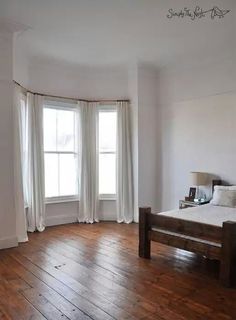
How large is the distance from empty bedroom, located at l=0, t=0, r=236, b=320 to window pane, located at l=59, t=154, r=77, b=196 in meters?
0.03

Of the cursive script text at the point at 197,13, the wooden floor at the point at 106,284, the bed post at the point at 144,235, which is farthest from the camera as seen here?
the bed post at the point at 144,235

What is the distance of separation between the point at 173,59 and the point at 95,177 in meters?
2.64

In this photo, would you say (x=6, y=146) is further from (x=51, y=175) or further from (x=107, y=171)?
(x=107, y=171)

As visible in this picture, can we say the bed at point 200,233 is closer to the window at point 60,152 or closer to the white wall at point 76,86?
the white wall at point 76,86

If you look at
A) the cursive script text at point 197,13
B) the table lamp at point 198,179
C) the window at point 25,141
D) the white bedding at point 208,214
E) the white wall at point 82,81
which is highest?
the cursive script text at point 197,13

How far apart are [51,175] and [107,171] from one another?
44.0 inches

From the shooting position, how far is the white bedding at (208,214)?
3381 millimetres

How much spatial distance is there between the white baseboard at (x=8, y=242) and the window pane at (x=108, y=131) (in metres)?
2.45

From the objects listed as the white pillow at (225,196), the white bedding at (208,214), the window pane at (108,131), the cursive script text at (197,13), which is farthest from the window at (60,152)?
the cursive script text at (197,13)

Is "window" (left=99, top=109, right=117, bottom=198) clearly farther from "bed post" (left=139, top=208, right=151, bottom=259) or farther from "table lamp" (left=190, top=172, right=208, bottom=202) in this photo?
"bed post" (left=139, top=208, right=151, bottom=259)

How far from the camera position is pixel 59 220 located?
5570 mm

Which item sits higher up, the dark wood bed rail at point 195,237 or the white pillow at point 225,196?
the white pillow at point 225,196

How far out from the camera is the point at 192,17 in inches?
140

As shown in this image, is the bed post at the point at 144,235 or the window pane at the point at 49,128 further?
the window pane at the point at 49,128
